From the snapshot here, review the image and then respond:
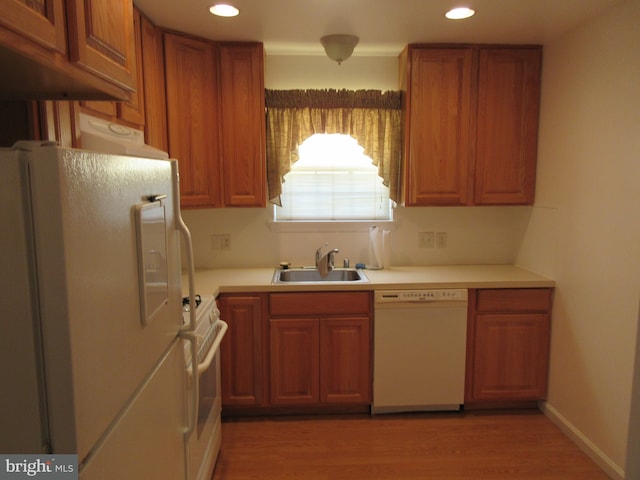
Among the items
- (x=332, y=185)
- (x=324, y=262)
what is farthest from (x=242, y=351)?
(x=332, y=185)

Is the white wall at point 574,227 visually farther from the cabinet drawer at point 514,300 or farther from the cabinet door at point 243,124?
the cabinet door at point 243,124

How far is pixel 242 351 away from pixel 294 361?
1.10ft

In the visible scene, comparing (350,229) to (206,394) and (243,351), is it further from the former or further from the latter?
(206,394)

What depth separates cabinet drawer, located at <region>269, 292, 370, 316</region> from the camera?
259 centimetres

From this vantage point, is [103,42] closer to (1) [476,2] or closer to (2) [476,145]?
(1) [476,2]

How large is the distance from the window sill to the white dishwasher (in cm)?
68

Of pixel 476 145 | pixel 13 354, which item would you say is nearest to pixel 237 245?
pixel 476 145

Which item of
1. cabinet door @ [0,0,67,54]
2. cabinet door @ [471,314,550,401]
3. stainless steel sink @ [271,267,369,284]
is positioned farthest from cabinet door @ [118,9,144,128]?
cabinet door @ [471,314,550,401]

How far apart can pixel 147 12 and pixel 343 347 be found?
7.21 feet

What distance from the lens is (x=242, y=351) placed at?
103 inches

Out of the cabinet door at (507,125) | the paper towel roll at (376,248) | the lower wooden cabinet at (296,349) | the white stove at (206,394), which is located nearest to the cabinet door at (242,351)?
the lower wooden cabinet at (296,349)

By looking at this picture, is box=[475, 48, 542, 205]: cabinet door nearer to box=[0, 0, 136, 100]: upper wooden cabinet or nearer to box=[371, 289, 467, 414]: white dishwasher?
box=[371, 289, 467, 414]: white dishwasher

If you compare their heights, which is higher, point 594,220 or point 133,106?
point 133,106

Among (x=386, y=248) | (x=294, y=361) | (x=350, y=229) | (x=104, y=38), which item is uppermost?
(x=104, y=38)
